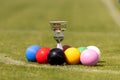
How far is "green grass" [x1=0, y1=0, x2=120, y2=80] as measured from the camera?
13469 mm

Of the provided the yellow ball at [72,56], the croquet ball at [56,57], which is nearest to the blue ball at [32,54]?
the croquet ball at [56,57]

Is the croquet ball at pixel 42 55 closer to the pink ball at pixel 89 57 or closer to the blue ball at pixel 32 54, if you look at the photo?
the blue ball at pixel 32 54

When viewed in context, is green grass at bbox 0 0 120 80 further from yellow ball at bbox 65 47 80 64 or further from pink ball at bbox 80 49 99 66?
yellow ball at bbox 65 47 80 64

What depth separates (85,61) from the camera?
50.9 ft

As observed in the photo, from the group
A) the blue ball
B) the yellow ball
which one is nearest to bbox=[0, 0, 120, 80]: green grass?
the blue ball

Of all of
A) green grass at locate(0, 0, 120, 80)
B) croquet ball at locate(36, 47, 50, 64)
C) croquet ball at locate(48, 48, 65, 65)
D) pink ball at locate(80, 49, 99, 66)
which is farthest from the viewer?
croquet ball at locate(36, 47, 50, 64)

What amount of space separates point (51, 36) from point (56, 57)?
1408 cm

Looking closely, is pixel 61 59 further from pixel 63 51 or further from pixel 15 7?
pixel 15 7

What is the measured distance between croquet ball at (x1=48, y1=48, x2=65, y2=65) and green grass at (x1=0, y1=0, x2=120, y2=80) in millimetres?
259

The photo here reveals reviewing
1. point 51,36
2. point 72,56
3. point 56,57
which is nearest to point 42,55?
point 56,57

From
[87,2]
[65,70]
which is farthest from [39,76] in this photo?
[87,2]

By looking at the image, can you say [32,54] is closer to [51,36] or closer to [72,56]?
[72,56]

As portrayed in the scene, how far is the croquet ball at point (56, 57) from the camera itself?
1517 cm

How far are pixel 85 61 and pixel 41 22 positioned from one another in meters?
41.8
